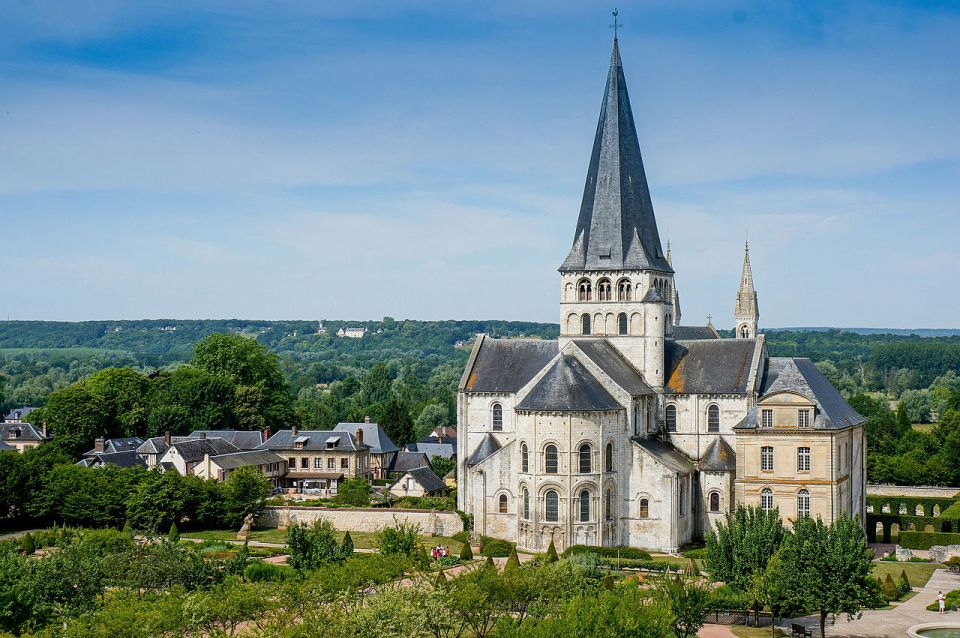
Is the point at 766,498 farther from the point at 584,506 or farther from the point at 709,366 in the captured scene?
the point at 584,506

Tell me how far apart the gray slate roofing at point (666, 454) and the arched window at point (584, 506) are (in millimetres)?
4589

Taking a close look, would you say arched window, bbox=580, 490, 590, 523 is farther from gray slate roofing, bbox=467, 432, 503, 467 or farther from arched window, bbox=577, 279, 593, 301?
arched window, bbox=577, 279, 593, 301

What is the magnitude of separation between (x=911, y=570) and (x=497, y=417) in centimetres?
2762

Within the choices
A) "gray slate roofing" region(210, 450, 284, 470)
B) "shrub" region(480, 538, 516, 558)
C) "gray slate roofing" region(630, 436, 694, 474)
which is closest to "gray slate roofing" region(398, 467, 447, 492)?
"gray slate roofing" region(210, 450, 284, 470)

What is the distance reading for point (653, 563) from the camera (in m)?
63.5

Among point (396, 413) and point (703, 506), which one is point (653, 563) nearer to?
point (703, 506)

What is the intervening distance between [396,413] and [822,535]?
3050 inches

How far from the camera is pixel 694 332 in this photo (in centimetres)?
10669

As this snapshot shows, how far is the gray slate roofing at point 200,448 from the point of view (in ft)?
307

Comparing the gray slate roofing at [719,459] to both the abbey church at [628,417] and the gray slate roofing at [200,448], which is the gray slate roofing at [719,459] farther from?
the gray slate roofing at [200,448]

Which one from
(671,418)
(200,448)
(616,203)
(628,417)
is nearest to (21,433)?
(200,448)

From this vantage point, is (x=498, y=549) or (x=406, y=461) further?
(x=406, y=461)

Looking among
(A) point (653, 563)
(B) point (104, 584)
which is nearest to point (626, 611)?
(B) point (104, 584)

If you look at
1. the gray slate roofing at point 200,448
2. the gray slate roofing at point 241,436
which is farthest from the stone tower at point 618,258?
the gray slate roofing at point 241,436
